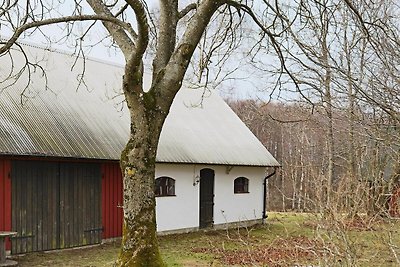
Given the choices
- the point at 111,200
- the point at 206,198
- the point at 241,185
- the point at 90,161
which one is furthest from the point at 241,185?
the point at 90,161

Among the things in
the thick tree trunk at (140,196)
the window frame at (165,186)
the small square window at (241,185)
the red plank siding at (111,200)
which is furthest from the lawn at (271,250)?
the small square window at (241,185)

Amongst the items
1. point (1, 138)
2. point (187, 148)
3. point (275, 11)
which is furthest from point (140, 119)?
point (187, 148)

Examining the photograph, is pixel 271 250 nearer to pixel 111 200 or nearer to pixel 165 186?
pixel 111 200

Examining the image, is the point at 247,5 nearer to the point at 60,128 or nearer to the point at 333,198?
the point at 333,198

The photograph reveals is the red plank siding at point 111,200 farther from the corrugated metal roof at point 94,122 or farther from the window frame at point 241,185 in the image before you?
the window frame at point 241,185

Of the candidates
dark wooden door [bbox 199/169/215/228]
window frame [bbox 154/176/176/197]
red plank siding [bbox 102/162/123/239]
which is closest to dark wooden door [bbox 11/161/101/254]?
red plank siding [bbox 102/162/123/239]

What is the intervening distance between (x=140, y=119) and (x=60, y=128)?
6319mm

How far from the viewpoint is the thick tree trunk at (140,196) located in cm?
737

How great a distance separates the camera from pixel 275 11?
30.1 ft

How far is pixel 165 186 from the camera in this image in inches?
653

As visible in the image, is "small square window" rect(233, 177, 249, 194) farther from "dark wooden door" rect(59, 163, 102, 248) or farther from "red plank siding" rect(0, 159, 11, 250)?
"red plank siding" rect(0, 159, 11, 250)

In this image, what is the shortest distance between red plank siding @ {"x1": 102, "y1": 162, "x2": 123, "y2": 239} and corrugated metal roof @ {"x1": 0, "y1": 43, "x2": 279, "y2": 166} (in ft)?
1.96

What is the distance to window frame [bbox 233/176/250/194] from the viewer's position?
1975 cm

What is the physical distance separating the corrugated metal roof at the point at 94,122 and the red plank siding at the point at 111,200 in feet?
1.96
